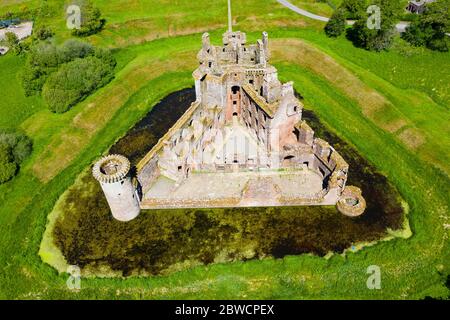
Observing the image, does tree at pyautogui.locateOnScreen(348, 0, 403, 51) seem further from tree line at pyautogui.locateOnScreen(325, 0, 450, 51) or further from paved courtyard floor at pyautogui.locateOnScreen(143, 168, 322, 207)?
paved courtyard floor at pyautogui.locateOnScreen(143, 168, 322, 207)

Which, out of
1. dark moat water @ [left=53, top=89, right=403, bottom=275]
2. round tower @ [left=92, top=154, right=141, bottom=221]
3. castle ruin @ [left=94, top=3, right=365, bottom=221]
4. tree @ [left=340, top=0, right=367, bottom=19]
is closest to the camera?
round tower @ [left=92, top=154, right=141, bottom=221]

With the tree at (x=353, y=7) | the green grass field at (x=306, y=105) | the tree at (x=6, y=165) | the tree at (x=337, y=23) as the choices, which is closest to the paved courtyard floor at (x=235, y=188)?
the green grass field at (x=306, y=105)

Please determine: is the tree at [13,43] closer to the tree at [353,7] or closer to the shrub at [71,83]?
the shrub at [71,83]

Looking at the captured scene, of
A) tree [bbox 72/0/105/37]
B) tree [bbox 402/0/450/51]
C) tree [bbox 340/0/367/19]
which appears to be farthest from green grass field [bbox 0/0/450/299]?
tree [bbox 340/0/367/19]

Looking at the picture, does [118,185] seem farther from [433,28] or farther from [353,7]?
[433,28]
